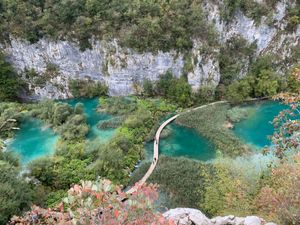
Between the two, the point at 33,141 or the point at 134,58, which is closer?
the point at 33,141

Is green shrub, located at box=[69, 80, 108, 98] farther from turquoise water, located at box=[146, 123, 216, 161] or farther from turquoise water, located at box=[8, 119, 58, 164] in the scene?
turquoise water, located at box=[146, 123, 216, 161]

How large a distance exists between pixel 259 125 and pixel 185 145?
5.70 metres

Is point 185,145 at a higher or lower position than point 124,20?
lower

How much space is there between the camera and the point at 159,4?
86.0 feet

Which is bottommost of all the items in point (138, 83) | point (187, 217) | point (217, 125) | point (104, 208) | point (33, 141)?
point (33, 141)

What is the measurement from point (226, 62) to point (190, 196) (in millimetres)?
14614

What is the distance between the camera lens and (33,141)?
22.4m

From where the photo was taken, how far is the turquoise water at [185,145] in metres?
21.0

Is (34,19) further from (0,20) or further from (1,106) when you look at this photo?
(1,106)

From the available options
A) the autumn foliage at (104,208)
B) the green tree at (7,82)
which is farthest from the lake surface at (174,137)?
the autumn foliage at (104,208)

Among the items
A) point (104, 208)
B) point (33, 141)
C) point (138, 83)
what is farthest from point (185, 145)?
point (104, 208)

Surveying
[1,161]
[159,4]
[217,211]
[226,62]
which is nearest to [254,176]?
[217,211]

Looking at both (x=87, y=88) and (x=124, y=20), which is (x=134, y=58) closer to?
(x=124, y=20)

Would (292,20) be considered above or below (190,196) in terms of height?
A: above
